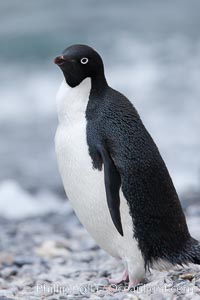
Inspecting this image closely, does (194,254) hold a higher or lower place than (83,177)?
lower

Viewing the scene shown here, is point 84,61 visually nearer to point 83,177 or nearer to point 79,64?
point 79,64

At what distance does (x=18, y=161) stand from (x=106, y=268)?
21.0 ft

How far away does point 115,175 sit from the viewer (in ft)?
15.4

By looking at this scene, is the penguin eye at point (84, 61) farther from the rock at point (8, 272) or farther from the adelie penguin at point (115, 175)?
the rock at point (8, 272)

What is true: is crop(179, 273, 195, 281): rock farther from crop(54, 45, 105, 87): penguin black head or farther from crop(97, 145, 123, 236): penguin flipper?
crop(54, 45, 105, 87): penguin black head

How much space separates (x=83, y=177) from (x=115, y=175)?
0.80 feet

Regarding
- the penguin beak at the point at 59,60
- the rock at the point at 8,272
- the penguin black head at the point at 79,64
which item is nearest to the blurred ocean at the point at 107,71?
the rock at the point at 8,272

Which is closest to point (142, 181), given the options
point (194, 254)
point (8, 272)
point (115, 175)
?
point (115, 175)

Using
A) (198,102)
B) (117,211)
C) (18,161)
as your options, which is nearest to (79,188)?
(117,211)

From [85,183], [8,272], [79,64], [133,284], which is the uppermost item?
[79,64]

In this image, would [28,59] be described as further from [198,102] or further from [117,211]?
[117,211]

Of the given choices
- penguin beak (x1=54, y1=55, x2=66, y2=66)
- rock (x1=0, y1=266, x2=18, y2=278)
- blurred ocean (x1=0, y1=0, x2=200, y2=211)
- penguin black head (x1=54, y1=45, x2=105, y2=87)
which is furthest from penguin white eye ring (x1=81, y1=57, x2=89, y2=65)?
blurred ocean (x1=0, y1=0, x2=200, y2=211)

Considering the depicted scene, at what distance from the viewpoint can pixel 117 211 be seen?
4688 millimetres

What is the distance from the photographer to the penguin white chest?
4.82 m
